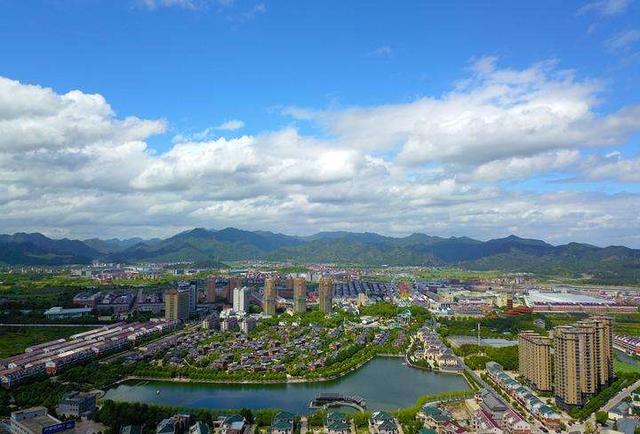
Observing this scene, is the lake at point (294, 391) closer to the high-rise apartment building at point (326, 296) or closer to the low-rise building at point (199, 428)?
the low-rise building at point (199, 428)

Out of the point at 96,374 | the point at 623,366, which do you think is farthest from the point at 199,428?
the point at 623,366

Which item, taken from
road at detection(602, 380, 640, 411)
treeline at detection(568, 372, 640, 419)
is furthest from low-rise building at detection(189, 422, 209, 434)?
road at detection(602, 380, 640, 411)

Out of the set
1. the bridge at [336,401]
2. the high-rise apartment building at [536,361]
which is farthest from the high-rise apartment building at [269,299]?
the high-rise apartment building at [536,361]

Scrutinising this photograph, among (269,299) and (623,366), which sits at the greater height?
(269,299)

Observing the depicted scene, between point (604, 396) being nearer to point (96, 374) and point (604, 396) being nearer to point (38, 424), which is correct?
point (38, 424)

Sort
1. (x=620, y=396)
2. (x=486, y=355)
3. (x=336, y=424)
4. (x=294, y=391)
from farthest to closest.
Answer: (x=486, y=355), (x=294, y=391), (x=620, y=396), (x=336, y=424)

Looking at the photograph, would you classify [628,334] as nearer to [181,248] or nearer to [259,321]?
[259,321]
